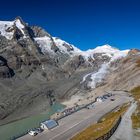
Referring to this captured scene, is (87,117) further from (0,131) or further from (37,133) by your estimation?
(0,131)

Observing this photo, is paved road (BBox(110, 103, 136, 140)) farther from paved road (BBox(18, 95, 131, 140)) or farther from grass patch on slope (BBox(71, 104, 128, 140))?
paved road (BBox(18, 95, 131, 140))

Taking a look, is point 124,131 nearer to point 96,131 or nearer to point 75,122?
point 96,131

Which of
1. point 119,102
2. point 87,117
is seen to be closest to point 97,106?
point 119,102

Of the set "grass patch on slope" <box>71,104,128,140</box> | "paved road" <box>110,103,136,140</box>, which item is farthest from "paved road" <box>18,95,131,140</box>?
"paved road" <box>110,103,136,140</box>

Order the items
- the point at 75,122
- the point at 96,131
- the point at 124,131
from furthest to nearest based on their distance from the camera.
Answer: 1. the point at 75,122
2. the point at 96,131
3. the point at 124,131

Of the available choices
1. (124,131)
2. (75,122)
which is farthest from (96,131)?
(75,122)

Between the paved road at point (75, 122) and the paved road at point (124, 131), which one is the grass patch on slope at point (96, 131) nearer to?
the paved road at point (124, 131)

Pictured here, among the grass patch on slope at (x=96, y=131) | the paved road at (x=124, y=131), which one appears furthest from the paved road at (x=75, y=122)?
the paved road at (x=124, y=131)

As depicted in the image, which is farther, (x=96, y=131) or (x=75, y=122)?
(x=75, y=122)
